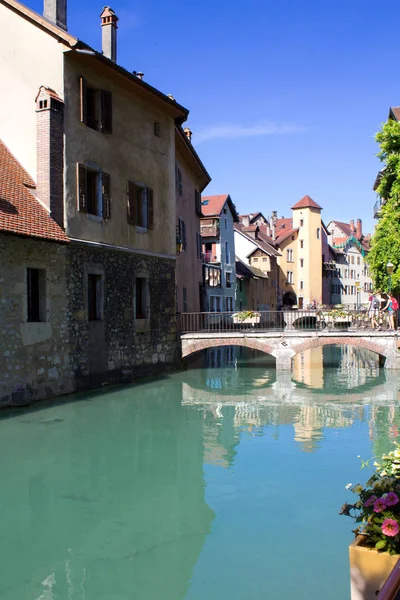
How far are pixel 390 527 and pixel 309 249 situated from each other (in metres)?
64.2


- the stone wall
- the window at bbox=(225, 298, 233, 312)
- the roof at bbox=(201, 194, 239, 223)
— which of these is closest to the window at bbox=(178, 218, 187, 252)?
the stone wall

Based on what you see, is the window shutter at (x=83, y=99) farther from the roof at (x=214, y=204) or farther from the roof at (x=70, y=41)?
the roof at (x=214, y=204)

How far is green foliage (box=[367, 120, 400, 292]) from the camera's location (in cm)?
2581

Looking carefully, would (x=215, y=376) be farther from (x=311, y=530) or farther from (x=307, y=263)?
(x=307, y=263)

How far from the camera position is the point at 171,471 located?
Result: 33.1 feet

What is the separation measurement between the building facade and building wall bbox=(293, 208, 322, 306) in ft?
81.1

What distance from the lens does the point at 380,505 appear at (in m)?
4.09

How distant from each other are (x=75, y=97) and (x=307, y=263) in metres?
51.5

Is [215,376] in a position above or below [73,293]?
below

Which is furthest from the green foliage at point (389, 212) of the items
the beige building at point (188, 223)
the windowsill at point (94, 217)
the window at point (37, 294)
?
the window at point (37, 294)

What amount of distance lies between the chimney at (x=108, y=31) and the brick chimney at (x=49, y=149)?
6218mm

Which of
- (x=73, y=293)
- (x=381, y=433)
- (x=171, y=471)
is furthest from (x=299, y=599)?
(x=73, y=293)

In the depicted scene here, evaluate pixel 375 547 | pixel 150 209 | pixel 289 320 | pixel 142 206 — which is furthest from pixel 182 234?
pixel 375 547

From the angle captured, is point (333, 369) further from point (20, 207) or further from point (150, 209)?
point (20, 207)
